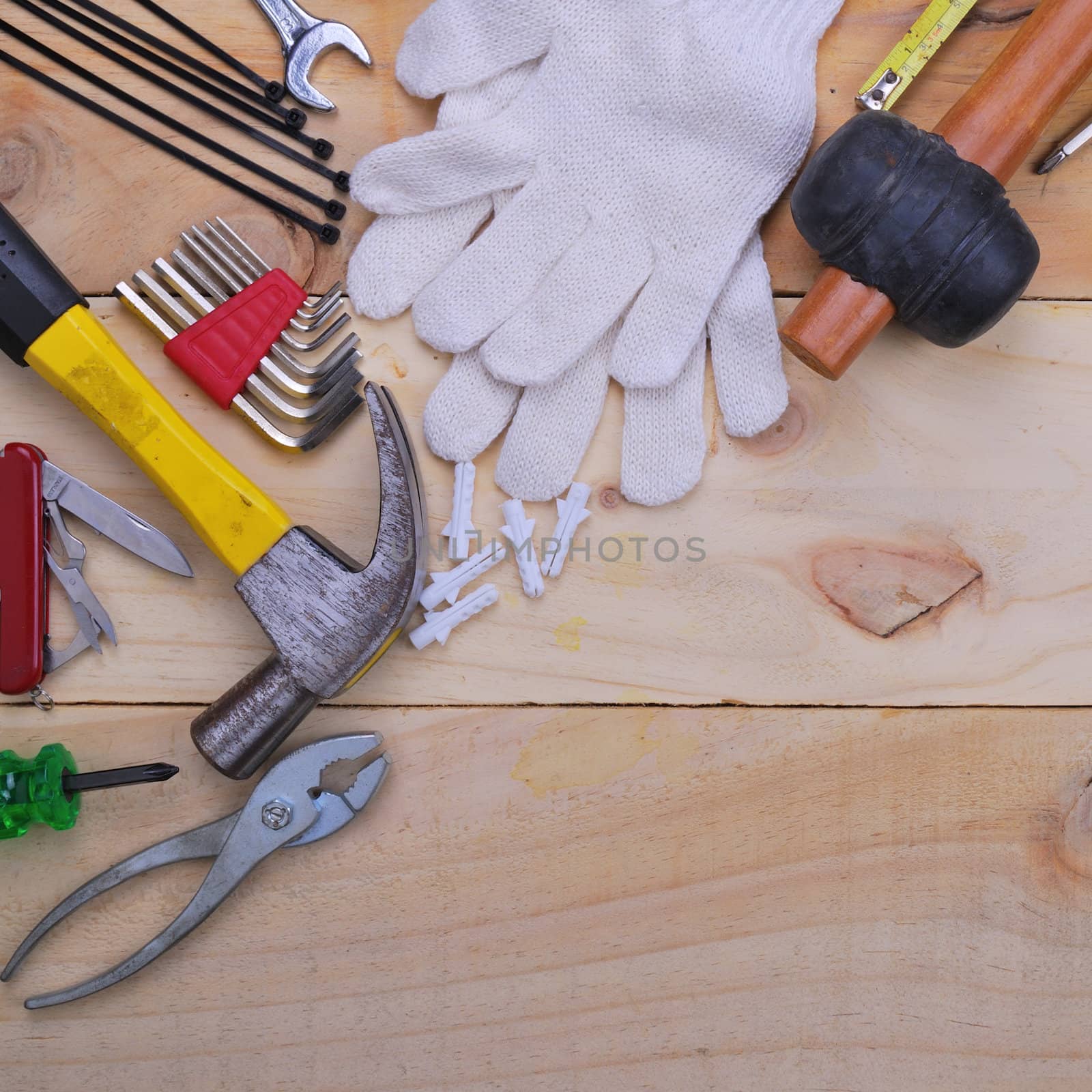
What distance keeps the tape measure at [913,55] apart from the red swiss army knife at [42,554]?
77 centimetres

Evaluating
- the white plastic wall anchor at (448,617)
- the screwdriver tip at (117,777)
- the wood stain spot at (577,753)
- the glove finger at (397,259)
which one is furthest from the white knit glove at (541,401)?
the screwdriver tip at (117,777)

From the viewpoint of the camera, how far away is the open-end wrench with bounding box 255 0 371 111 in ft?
2.82

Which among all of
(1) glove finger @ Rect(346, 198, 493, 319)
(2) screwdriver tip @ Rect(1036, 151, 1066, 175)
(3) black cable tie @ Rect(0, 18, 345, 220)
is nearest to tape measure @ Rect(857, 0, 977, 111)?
(2) screwdriver tip @ Rect(1036, 151, 1066, 175)

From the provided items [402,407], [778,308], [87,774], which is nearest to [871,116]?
[778,308]

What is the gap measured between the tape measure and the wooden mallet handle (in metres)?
0.08

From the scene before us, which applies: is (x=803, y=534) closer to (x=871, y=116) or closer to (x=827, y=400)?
(x=827, y=400)

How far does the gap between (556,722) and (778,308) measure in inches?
17.7

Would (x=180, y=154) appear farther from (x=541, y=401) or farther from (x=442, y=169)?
(x=541, y=401)

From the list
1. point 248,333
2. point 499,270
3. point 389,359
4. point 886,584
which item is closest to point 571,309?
point 499,270

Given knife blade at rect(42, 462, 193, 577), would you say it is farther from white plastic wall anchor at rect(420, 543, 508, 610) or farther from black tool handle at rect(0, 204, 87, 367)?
white plastic wall anchor at rect(420, 543, 508, 610)

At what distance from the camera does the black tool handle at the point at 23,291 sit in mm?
771

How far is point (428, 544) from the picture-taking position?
2.82 feet

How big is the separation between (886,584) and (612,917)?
41 cm

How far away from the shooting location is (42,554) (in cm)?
85
